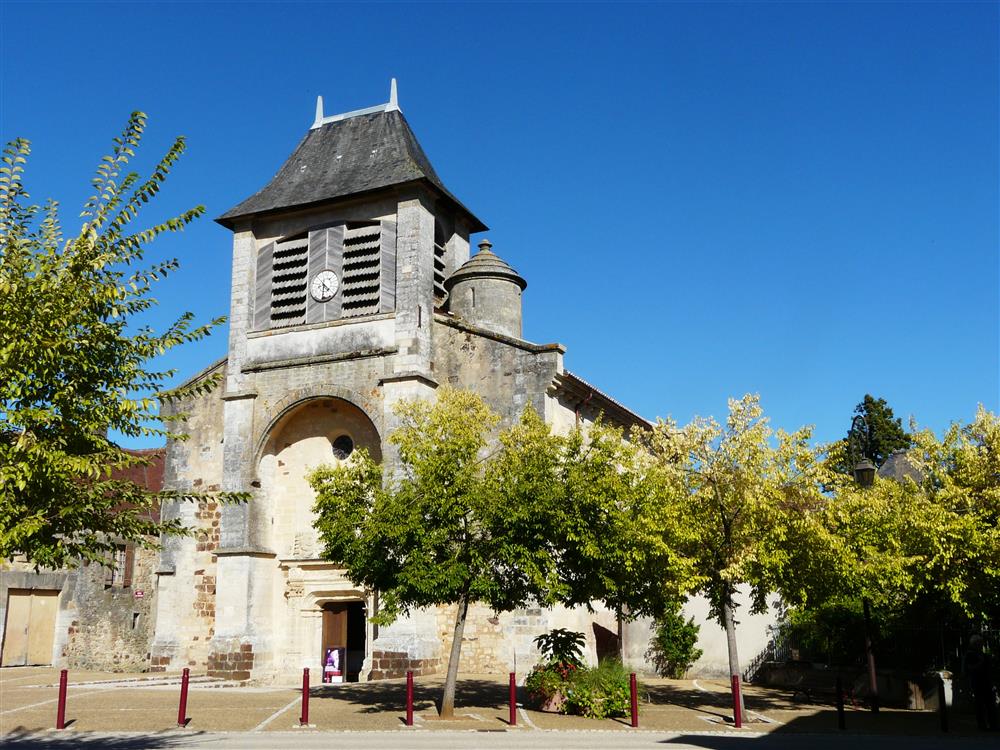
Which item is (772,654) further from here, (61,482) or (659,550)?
(61,482)

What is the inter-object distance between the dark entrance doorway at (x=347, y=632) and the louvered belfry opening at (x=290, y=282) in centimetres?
733

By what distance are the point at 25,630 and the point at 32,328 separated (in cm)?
2739

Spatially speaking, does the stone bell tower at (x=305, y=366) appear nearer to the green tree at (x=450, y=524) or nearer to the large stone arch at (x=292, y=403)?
the large stone arch at (x=292, y=403)

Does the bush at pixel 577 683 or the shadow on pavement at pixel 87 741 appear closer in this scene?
the shadow on pavement at pixel 87 741

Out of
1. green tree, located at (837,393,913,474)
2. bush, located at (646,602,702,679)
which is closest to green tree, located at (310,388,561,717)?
bush, located at (646,602,702,679)

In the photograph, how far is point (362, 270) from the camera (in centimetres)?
2303

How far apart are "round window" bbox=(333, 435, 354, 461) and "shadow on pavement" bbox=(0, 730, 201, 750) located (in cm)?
Answer: 1052

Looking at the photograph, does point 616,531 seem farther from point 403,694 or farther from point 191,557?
point 191,557

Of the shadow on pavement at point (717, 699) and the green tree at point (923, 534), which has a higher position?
the green tree at point (923, 534)

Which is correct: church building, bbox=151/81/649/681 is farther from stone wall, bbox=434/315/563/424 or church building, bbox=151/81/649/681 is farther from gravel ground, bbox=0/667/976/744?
gravel ground, bbox=0/667/976/744

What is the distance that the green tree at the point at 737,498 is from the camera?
14.1m

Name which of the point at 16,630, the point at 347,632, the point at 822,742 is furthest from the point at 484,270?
the point at 16,630

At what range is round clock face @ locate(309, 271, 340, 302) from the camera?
2322cm

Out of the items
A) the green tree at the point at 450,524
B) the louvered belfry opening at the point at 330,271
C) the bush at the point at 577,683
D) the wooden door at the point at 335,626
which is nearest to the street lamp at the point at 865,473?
the bush at the point at 577,683
